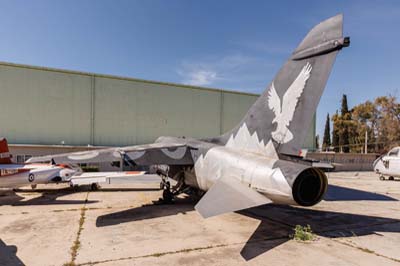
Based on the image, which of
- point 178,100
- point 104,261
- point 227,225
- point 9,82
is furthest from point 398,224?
point 9,82

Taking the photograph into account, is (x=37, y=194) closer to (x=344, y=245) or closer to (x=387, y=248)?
(x=344, y=245)

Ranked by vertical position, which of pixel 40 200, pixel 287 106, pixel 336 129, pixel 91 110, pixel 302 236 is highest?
pixel 91 110

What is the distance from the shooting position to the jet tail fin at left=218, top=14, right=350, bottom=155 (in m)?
6.88

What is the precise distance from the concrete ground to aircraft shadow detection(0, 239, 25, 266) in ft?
0.06

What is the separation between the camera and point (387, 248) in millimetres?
6582

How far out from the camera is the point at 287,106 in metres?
7.54

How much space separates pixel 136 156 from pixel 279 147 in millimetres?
5226

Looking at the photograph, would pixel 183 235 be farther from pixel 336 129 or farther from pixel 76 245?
pixel 336 129

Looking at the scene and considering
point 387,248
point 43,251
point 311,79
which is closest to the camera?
point 43,251

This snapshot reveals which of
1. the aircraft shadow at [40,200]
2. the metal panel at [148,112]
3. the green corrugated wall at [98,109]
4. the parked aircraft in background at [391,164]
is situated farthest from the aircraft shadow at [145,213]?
the parked aircraft in background at [391,164]

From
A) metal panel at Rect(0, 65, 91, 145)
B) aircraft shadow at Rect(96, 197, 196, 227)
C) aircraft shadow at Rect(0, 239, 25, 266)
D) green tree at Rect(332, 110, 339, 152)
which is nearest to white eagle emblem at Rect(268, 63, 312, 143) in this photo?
aircraft shadow at Rect(96, 197, 196, 227)

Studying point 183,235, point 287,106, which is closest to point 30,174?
point 183,235

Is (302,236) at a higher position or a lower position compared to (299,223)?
higher

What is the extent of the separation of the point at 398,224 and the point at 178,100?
24.7 m
